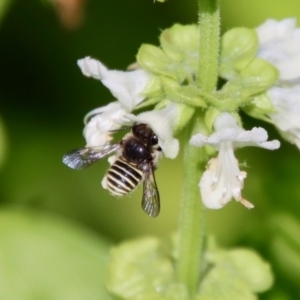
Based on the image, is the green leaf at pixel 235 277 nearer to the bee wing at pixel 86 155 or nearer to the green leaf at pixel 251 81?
the bee wing at pixel 86 155

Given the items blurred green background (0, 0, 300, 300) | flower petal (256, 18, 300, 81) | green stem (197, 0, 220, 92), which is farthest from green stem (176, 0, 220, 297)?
blurred green background (0, 0, 300, 300)

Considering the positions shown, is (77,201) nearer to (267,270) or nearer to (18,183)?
(18,183)

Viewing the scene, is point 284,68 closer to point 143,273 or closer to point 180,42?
point 180,42

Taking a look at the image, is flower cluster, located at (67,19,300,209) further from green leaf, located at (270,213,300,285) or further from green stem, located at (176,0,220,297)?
green leaf, located at (270,213,300,285)

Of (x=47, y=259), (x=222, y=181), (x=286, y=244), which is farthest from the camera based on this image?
(x=286, y=244)

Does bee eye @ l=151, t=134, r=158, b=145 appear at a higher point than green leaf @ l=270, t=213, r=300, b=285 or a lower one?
higher

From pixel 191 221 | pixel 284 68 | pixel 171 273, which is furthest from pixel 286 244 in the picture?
pixel 284 68

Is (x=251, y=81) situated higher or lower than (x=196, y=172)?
higher
